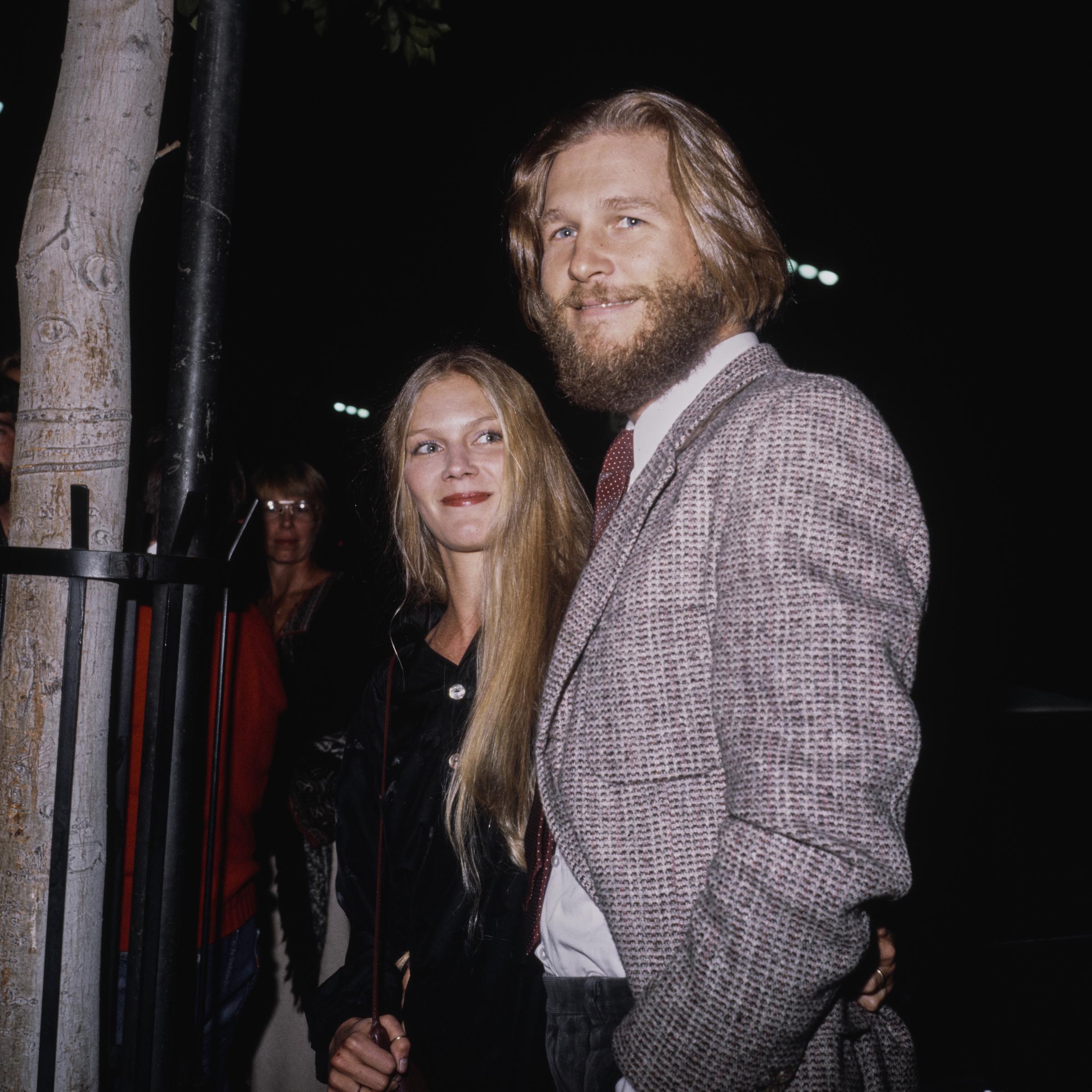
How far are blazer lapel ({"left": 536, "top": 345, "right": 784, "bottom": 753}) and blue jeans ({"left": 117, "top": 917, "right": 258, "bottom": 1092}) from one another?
172cm

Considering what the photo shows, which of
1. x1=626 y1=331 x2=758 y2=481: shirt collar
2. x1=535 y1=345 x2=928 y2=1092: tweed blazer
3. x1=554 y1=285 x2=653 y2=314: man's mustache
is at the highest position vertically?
x1=554 y1=285 x2=653 y2=314: man's mustache

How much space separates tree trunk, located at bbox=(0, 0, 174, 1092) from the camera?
1320mm

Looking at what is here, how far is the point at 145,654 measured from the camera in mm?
2223

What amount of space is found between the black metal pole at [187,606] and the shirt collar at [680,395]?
0.78 m

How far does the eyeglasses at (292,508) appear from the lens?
4152 mm

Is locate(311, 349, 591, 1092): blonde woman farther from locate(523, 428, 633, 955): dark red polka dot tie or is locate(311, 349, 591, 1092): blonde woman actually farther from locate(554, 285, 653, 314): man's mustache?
locate(554, 285, 653, 314): man's mustache

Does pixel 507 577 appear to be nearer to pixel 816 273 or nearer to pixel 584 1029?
pixel 584 1029

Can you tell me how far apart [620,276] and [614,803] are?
95 cm

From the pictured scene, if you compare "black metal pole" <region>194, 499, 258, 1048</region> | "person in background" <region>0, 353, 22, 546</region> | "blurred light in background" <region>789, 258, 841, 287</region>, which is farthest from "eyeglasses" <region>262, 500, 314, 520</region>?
"blurred light in background" <region>789, 258, 841, 287</region>

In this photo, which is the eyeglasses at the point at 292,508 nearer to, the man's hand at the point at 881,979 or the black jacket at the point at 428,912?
the black jacket at the point at 428,912

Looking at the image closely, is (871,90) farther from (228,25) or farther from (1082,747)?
(1082,747)

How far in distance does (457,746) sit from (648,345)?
104 centimetres

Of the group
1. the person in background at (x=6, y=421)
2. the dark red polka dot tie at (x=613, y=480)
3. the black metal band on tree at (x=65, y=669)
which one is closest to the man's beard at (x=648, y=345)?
the dark red polka dot tie at (x=613, y=480)

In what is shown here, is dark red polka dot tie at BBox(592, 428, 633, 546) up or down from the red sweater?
up
